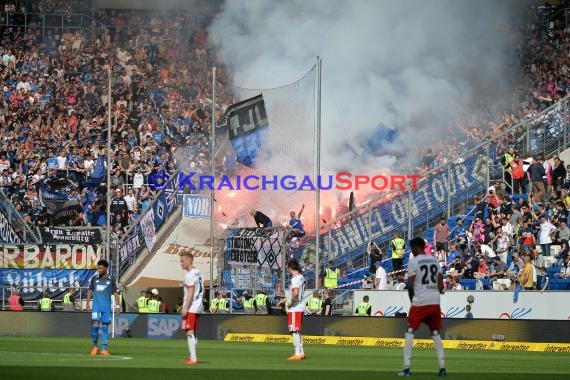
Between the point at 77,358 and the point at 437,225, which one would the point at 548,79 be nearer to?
the point at 437,225

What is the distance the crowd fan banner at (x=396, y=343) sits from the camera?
3048 centimetres

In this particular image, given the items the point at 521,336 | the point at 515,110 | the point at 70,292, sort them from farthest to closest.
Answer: the point at 515,110
the point at 70,292
the point at 521,336

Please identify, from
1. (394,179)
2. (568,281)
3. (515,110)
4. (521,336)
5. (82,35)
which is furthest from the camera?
(82,35)

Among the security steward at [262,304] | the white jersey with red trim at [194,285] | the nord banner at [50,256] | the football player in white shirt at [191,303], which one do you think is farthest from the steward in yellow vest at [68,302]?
the white jersey with red trim at [194,285]

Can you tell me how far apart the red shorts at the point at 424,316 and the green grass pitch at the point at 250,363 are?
79cm

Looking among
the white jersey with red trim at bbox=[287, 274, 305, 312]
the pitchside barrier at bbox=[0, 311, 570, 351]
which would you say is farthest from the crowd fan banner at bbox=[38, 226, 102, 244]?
the white jersey with red trim at bbox=[287, 274, 305, 312]

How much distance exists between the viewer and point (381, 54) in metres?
50.8

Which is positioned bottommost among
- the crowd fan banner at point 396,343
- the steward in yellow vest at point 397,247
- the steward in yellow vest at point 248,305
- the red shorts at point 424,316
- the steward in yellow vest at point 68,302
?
the crowd fan banner at point 396,343

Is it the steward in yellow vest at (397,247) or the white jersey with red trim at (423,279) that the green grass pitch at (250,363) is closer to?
the white jersey with red trim at (423,279)

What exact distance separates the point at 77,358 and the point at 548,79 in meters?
28.9

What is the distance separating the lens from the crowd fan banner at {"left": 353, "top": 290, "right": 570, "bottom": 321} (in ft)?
109

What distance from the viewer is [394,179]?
44.6 metres

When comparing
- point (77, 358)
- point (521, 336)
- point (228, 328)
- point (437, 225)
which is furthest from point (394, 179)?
point (77, 358)

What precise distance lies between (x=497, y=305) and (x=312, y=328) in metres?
4.99
